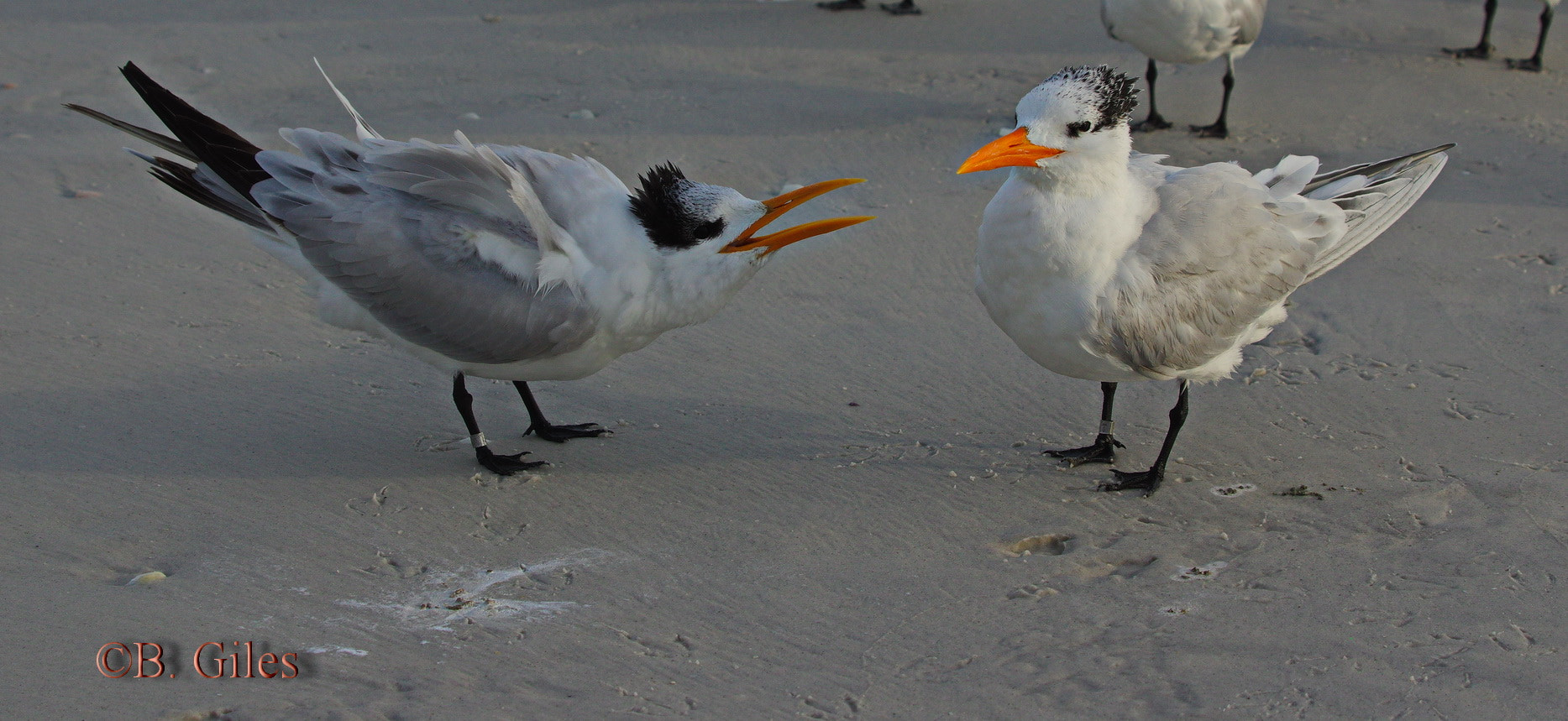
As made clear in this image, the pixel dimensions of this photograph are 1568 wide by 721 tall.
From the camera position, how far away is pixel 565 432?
15.1 feet

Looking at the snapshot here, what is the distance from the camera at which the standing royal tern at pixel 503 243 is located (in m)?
4.01

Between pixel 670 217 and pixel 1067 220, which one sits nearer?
pixel 1067 220

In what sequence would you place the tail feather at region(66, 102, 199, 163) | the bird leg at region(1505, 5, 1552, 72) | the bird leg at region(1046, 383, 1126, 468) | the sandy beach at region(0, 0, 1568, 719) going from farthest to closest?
the bird leg at region(1505, 5, 1552, 72), the bird leg at region(1046, 383, 1126, 468), the tail feather at region(66, 102, 199, 163), the sandy beach at region(0, 0, 1568, 719)

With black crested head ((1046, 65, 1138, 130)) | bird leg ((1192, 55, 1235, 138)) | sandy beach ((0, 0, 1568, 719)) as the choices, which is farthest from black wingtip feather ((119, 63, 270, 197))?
bird leg ((1192, 55, 1235, 138))

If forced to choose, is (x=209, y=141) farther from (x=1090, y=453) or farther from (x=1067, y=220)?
(x=1090, y=453)

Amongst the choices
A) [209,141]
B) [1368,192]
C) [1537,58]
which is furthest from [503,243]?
[1537,58]

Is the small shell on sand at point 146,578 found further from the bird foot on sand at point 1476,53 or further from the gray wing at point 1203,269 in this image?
the bird foot on sand at point 1476,53

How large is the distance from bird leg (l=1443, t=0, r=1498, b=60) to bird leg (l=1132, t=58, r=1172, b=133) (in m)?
2.37

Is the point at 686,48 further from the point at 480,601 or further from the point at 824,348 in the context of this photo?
the point at 480,601

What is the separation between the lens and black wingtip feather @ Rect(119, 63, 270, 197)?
4.20 meters

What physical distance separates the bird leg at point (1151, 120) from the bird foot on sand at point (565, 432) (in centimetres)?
433

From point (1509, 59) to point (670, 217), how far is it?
708 cm

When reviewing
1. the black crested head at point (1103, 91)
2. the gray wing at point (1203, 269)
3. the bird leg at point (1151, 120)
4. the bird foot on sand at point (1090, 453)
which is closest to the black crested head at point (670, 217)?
the black crested head at point (1103, 91)

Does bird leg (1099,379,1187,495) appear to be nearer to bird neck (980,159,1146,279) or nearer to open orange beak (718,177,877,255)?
bird neck (980,159,1146,279)
